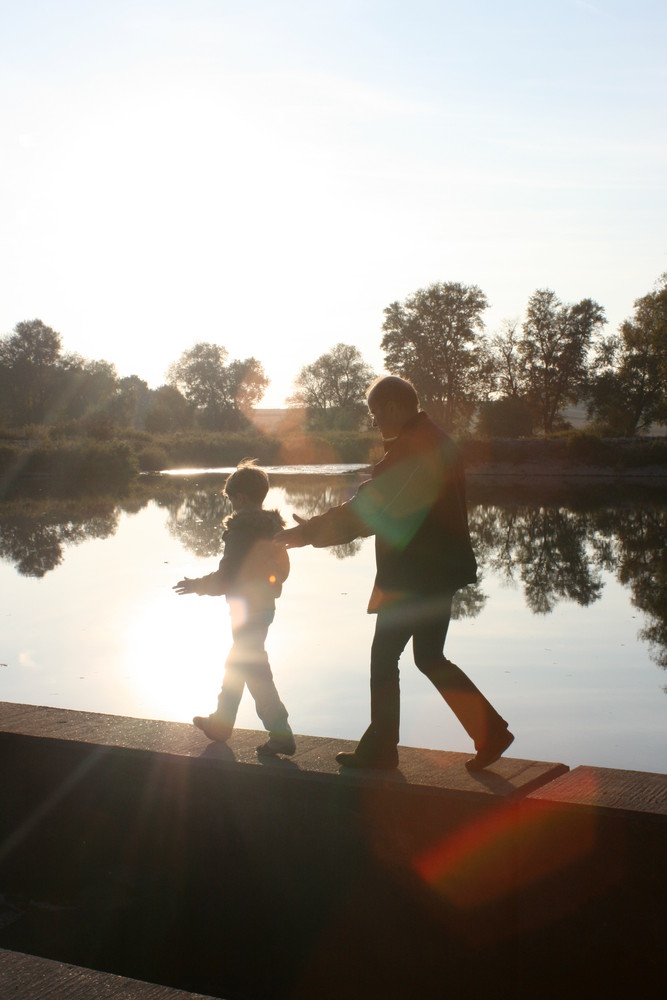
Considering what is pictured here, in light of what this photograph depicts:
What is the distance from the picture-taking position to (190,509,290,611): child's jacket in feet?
17.5

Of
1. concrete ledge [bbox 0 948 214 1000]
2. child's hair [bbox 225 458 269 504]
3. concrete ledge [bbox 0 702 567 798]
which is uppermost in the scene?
child's hair [bbox 225 458 269 504]

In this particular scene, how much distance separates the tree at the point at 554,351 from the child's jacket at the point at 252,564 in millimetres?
80361

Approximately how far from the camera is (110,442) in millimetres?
54125

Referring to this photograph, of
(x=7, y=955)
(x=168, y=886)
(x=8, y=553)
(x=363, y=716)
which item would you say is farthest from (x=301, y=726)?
(x=8, y=553)

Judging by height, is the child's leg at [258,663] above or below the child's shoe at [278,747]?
above

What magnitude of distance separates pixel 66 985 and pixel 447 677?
6.35ft

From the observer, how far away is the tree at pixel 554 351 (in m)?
84.4

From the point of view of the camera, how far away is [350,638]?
1135cm

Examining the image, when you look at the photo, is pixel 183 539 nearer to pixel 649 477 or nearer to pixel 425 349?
pixel 649 477

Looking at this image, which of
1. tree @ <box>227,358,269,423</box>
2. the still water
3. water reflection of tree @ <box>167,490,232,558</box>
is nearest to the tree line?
tree @ <box>227,358,269,423</box>

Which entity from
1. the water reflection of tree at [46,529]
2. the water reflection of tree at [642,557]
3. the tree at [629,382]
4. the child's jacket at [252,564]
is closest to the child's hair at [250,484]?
the child's jacket at [252,564]

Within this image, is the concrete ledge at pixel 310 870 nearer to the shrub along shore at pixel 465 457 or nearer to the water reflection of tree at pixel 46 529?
the water reflection of tree at pixel 46 529

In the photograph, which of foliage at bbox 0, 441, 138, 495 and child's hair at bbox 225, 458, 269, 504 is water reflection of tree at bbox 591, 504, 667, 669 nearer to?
child's hair at bbox 225, 458, 269, 504

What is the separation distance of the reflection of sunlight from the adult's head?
3787 mm
